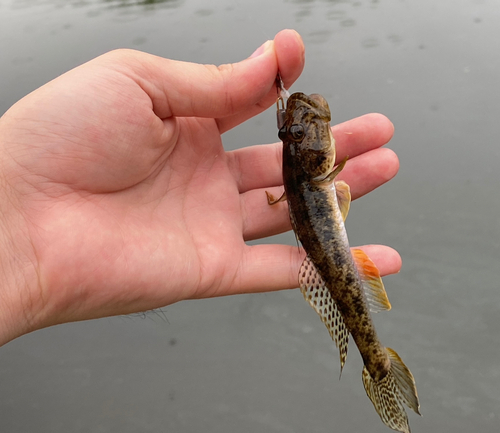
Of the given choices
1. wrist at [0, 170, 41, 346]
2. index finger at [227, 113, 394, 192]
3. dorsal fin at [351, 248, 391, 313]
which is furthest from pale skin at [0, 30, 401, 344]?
index finger at [227, 113, 394, 192]

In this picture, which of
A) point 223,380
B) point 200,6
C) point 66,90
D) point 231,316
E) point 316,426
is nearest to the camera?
point 66,90

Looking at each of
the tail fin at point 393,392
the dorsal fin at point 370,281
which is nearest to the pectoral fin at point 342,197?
the dorsal fin at point 370,281

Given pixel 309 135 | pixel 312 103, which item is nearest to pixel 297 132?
pixel 309 135

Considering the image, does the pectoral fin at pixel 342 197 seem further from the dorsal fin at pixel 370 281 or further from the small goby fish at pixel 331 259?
the dorsal fin at pixel 370 281

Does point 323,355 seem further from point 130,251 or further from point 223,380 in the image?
point 130,251

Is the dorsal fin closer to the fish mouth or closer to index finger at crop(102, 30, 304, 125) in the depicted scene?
the fish mouth

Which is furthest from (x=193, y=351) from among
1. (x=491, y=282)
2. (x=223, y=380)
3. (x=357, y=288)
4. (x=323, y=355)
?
(x=491, y=282)

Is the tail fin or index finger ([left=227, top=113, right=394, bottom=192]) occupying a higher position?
index finger ([left=227, top=113, right=394, bottom=192])

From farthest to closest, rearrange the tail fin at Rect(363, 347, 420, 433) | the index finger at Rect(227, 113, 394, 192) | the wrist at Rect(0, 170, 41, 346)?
1. the index finger at Rect(227, 113, 394, 192)
2. the tail fin at Rect(363, 347, 420, 433)
3. the wrist at Rect(0, 170, 41, 346)
